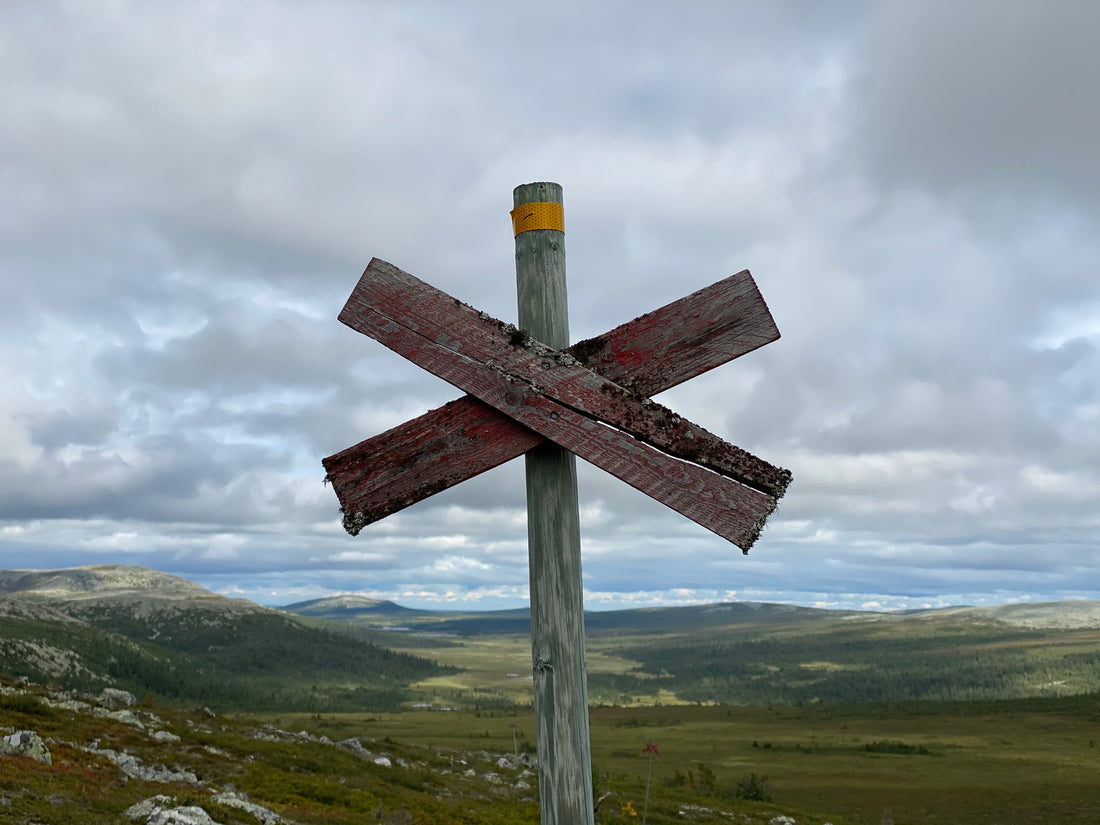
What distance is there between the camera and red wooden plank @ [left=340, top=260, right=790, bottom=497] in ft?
14.9

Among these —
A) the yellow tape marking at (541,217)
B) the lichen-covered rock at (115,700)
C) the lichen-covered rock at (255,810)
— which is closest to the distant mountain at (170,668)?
the lichen-covered rock at (115,700)

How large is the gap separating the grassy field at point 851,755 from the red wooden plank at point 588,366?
29.3 meters

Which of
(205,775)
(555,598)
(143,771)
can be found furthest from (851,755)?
(555,598)

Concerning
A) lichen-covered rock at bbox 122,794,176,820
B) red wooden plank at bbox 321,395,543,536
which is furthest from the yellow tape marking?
lichen-covered rock at bbox 122,794,176,820

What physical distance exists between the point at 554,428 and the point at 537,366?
415mm

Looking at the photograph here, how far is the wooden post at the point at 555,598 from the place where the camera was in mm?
4625

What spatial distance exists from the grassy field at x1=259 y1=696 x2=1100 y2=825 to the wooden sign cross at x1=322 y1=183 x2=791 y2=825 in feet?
94.5

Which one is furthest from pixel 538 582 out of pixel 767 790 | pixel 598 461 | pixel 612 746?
pixel 612 746

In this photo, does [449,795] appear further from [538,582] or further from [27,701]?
[538,582]

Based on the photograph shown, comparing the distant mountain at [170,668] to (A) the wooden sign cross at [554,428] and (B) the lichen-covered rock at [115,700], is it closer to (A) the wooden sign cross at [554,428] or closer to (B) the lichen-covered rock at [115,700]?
(B) the lichen-covered rock at [115,700]

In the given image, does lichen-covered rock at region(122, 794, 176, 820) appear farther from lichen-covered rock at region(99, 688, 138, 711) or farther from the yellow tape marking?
lichen-covered rock at region(99, 688, 138, 711)

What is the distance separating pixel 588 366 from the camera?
4914mm

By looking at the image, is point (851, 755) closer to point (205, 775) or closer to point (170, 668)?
point (205, 775)

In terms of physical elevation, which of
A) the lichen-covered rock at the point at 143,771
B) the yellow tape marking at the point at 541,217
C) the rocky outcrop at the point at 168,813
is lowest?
the lichen-covered rock at the point at 143,771
